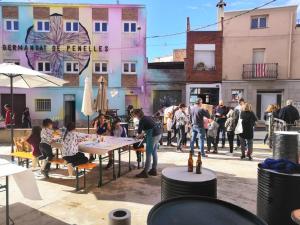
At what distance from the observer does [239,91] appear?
70.5 ft

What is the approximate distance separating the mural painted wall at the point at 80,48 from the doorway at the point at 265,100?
902cm

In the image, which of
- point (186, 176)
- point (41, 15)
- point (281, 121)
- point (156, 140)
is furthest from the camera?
point (41, 15)

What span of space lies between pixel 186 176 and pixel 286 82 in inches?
801

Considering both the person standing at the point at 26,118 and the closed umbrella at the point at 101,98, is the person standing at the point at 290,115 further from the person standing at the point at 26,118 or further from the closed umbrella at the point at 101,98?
the person standing at the point at 26,118

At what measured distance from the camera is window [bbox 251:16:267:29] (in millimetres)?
21094

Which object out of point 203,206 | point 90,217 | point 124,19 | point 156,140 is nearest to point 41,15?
point 124,19

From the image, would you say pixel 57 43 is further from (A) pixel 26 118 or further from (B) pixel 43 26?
(A) pixel 26 118

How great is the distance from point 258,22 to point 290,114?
44.9ft

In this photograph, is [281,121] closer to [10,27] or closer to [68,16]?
[68,16]

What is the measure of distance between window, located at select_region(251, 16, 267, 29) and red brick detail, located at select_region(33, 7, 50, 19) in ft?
52.8

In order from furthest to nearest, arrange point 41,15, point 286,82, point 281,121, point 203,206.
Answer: point 41,15 < point 286,82 < point 281,121 < point 203,206

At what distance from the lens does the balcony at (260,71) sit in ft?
68.3

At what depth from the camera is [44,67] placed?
2250 centimetres

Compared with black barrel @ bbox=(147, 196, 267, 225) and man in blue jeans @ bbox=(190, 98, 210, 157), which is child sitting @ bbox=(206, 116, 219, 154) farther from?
black barrel @ bbox=(147, 196, 267, 225)
